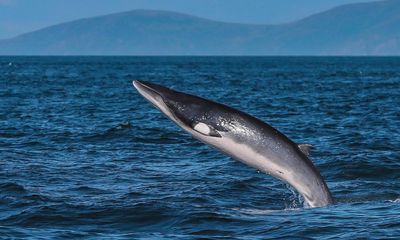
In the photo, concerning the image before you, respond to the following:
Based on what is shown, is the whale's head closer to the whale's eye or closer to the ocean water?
the whale's eye

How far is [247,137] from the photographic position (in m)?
13.8

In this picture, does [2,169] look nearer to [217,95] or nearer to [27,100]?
[27,100]

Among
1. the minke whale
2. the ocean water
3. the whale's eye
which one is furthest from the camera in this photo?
the ocean water

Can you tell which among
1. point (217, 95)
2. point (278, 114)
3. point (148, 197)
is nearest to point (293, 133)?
point (278, 114)

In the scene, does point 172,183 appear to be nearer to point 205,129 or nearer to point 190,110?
point 190,110

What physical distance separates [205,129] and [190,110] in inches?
15.9

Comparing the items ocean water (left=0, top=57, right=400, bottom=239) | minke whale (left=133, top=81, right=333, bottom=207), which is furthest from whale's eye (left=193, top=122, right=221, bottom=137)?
ocean water (left=0, top=57, right=400, bottom=239)

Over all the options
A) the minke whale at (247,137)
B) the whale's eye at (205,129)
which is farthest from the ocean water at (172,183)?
the whale's eye at (205,129)

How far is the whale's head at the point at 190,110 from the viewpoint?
13711 millimetres

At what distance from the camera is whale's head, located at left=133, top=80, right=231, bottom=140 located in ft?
45.0

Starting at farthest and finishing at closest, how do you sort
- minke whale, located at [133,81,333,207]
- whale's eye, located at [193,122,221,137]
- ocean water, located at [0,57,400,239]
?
ocean water, located at [0,57,400,239] → minke whale, located at [133,81,333,207] → whale's eye, located at [193,122,221,137]

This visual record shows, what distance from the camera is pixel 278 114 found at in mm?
41281

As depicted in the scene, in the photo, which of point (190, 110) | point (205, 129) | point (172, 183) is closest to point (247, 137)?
point (205, 129)

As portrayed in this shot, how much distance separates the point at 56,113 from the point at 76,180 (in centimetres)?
2201
